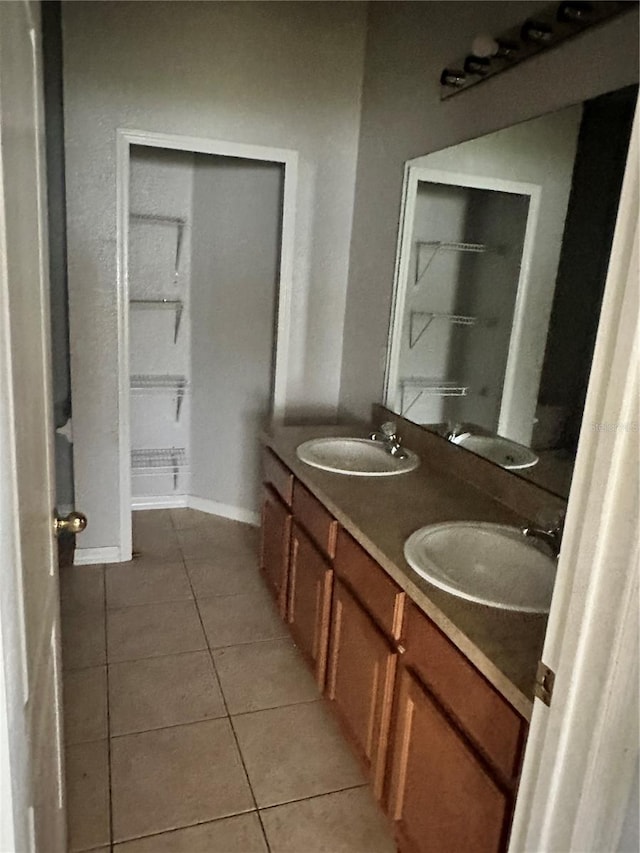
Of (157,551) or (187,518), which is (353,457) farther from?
(187,518)

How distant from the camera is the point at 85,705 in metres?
2.05

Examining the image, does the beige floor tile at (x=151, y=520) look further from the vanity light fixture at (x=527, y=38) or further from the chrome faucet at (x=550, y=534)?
the vanity light fixture at (x=527, y=38)

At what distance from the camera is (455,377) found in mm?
2236

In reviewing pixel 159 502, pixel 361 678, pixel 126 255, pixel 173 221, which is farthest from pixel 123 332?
pixel 361 678

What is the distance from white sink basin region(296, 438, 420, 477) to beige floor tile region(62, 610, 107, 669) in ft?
3.52

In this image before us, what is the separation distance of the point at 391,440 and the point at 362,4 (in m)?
1.97

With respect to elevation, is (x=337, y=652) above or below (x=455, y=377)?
below

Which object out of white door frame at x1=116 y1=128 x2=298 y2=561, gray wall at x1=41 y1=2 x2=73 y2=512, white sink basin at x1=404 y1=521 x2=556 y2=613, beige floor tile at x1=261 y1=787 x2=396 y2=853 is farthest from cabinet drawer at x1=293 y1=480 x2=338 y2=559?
gray wall at x1=41 y1=2 x2=73 y2=512

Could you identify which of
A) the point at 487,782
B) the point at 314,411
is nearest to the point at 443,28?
the point at 314,411

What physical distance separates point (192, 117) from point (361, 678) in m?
2.36

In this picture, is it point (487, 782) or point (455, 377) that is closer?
point (487, 782)

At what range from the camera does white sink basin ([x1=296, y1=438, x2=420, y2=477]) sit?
2.15m

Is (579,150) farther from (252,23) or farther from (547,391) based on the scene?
(252,23)

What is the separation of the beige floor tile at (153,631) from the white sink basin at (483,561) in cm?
125
